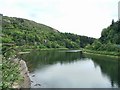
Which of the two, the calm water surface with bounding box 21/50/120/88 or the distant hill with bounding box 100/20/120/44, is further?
the distant hill with bounding box 100/20/120/44

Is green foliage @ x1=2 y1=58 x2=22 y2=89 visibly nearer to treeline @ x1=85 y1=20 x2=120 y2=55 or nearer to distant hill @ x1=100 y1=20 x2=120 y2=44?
treeline @ x1=85 y1=20 x2=120 y2=55

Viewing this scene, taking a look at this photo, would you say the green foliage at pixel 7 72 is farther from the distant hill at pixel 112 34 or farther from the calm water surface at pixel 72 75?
the distant hill at pixel 112 34

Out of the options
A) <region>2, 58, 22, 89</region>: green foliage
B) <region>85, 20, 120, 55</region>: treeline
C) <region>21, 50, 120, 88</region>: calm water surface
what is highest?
<region>85, 20, 120, 55</region>: treeline

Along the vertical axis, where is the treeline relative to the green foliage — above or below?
above

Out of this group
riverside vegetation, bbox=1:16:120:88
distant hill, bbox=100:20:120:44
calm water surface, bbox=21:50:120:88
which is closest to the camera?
riverside vegetation, bbox=1:16:120:88

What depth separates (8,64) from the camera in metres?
10.3

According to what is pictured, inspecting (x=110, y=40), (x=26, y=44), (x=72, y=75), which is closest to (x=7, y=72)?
(x=26, y=44)

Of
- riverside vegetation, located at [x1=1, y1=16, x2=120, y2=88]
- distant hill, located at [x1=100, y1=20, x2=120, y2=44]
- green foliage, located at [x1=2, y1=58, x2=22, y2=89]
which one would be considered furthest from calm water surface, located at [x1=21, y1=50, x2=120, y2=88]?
distant hill, located at [x1=100, y1=20, x2=120, y2=44]

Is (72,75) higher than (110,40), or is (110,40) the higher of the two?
(110,40)

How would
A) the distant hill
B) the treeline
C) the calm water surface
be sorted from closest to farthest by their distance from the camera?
1. the calm water surface
2. the treeline
3. the distant hill

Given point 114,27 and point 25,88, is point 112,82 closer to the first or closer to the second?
point 25,88

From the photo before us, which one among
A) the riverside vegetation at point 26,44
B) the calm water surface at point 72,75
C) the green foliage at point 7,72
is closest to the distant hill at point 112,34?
the riverside vegetation at point 26,44

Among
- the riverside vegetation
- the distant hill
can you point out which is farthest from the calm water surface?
the distant hill

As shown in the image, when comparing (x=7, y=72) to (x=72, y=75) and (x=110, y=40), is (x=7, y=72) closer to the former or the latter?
(x=72, y=75)
